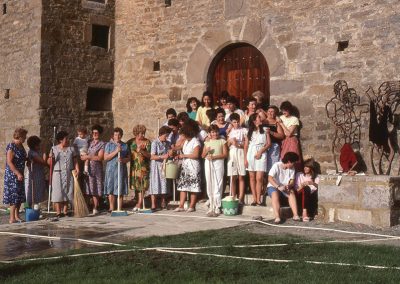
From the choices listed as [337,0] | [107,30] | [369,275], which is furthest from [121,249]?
[107,30]

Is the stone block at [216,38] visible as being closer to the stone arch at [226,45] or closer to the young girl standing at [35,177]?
the stone arch at [226,45]

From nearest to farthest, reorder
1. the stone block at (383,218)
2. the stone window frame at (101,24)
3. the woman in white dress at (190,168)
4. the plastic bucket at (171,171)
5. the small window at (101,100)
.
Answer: the stone block at (383,218) → the woman in white dress at (190,168) → the plastic bucket at (171,171) → the stone window frame at (101,24) → the small window at (101,100)

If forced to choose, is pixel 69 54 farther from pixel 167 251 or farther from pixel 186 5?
pixel 167 251

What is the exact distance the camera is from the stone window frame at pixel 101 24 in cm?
1309

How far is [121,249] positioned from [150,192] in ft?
12.3

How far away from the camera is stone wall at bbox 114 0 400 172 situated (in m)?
9.91

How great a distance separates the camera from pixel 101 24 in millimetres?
13312

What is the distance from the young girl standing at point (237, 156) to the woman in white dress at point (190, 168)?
52 centimetres

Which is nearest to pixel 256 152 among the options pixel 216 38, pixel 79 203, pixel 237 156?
pixel 237 156

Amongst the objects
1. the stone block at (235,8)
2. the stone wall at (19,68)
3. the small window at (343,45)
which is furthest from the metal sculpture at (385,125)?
the stone wall at (19,68)

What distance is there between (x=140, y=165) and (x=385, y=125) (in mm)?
3854

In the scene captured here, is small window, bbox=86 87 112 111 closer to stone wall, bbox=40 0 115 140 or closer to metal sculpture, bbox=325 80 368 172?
stone wall, bbox=40 0 115 140

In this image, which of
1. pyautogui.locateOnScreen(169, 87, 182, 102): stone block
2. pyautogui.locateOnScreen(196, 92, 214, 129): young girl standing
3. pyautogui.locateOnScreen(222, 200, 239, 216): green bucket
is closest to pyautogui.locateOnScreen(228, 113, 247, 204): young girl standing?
pyautogui.locateOnScreen(222, 200, 239, 216): green bucket

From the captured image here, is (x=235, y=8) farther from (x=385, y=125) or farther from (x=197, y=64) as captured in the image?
(x=385, y=125)
